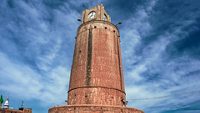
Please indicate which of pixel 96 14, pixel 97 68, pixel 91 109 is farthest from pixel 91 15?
pixel 91 109

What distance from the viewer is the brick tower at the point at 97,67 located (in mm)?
28203

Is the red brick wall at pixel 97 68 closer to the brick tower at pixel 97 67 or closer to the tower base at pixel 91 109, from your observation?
the brick tower at pixel 97 67

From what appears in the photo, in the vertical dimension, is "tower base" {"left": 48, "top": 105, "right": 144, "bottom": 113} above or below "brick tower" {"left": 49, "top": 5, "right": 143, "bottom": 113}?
below

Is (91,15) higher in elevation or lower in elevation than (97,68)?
higher

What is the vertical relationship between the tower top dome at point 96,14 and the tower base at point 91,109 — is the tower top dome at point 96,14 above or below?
above

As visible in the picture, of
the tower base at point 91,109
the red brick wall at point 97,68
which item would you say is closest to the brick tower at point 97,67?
the red brick wall at point 97,68

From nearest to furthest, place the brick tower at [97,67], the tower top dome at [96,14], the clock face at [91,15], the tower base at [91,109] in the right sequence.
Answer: the tower base at [91,109] → the brick tower at [97,67] → the tower top dome at [96,14] → the clock face at [91,15]

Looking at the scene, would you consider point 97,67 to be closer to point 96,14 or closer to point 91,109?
point 91,109

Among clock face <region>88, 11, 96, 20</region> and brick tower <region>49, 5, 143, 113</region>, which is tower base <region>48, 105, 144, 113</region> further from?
clock face <region>88, 11, 96, 20</region>

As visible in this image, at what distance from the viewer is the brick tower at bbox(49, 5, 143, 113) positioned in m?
28.2

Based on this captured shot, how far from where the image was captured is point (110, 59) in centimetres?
3002

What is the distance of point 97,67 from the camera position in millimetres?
29156

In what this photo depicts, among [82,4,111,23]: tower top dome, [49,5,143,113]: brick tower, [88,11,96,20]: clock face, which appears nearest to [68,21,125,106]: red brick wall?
[49,5,143,113]: brick tower

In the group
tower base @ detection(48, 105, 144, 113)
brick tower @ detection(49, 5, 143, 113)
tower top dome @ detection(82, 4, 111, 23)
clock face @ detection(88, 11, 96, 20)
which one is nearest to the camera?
tower base @ detection(48, 105, 144, 113)
